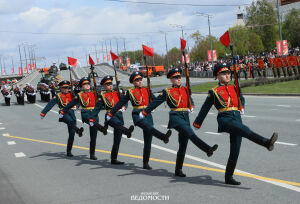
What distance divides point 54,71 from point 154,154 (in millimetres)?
39613

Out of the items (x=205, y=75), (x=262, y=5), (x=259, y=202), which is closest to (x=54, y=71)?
(x=205, y=75)

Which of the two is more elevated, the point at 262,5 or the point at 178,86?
the point at 262,5

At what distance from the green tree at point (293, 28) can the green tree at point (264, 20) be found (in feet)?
16.9

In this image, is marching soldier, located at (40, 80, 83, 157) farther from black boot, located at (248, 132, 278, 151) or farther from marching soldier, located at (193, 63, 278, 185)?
black boot, located at (248, 132, 278, 151)

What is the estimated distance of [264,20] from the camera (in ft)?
309

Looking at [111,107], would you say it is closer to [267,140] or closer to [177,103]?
[177,103]

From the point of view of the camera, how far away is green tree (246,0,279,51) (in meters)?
94.2

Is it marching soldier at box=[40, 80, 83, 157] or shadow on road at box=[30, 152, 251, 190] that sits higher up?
marching soldier at box=[40, 80, 83, 157]

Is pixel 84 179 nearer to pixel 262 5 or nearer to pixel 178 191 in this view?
pixel 178 191

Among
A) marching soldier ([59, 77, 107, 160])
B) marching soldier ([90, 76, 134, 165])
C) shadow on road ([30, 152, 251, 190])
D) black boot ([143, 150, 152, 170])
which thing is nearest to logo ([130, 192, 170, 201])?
shadow on road ([30, 152, 251, 190])

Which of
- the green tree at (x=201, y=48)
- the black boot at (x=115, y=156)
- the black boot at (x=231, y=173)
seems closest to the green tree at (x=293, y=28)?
the green tree at (x=201, y=48)

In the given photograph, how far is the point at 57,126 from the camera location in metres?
18.9

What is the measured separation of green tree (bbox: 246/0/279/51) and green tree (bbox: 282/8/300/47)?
5162mm

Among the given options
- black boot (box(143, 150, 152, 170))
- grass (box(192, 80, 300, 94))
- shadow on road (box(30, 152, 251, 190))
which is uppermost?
grass (box(192, 80, 300, 94))
